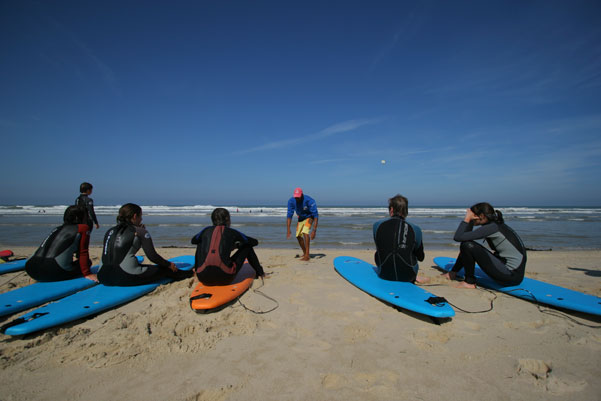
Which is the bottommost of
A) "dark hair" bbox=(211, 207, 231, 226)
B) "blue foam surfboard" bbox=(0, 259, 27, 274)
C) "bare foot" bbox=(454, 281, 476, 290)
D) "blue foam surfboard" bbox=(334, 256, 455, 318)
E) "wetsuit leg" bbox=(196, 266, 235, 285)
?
"bare foot" bbox=(454, 281, 476, 290)

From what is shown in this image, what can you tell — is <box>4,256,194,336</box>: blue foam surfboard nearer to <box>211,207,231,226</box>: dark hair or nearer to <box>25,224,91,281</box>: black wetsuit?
<box>25,224,91,281</box>: black wetsuit

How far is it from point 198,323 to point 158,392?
3.48 ft

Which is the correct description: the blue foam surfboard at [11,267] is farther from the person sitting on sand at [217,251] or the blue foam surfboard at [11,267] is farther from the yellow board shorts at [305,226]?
the yellow board shorts at [305,226]

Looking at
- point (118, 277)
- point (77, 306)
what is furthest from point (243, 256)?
point (77, 306)

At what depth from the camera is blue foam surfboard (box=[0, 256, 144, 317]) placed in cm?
341

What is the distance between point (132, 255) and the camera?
4.11 metres

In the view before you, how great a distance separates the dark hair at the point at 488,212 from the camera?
4035 mm

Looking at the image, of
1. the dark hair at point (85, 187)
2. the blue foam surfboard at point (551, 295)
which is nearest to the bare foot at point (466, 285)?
the blue foam surfboard at point (551, 295)

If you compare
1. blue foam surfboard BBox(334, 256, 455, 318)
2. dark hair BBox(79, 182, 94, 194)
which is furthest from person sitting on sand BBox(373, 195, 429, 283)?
dark hair BBox(79, 182, 94, 194)

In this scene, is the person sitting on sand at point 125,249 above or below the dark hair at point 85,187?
below

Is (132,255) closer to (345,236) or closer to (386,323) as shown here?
(386,323)

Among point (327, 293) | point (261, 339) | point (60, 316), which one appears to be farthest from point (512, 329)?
point (60, 316)

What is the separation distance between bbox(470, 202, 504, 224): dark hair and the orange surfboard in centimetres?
362

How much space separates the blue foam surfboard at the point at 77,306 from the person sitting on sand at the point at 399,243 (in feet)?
11.6
